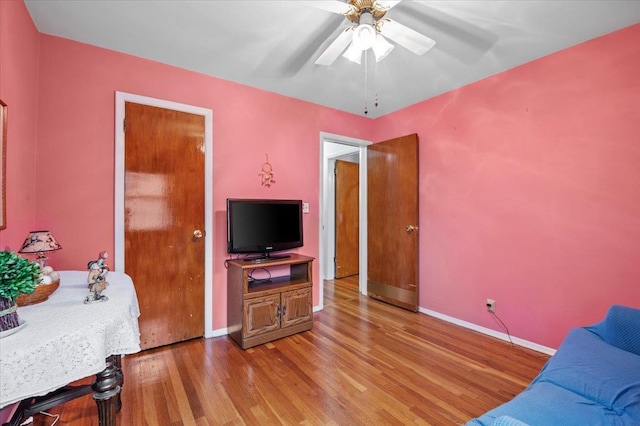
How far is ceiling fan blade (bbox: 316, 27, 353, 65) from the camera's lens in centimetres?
169

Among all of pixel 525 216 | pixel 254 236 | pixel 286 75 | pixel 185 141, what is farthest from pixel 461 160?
pixel 185 141

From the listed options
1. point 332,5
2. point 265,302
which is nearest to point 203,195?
point 265,302

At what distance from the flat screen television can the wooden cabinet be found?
164mm

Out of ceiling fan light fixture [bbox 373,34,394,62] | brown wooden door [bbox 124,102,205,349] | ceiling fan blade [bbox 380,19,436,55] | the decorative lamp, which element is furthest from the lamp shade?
ceiling fan blade [bbox 380,19,436,55]

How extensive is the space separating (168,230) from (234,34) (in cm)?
175

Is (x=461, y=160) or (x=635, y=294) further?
(x=461, y=160)

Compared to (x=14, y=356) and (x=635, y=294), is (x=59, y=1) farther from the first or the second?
(x=635, y=294)

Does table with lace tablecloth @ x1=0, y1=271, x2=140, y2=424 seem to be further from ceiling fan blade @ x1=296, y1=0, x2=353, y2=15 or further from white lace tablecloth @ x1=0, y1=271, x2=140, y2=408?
ceiling fan blade @ x1=296, y1=0, x2=353, y2=15

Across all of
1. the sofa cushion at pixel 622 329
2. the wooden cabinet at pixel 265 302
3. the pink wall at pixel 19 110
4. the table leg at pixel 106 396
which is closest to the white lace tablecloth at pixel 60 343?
the table leg at pixel 106 396

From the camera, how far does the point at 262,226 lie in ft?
9.27

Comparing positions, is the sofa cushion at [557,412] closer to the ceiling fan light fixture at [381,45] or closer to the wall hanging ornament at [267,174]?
the ceiling fan light fixture at [381,45]

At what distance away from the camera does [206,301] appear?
106 inches

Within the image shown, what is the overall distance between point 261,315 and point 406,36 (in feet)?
8.09

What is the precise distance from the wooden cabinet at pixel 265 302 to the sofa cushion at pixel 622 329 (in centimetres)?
223
